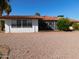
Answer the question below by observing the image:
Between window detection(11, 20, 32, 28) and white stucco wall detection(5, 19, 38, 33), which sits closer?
white stucco wall detection(5, 19, 38, 33)

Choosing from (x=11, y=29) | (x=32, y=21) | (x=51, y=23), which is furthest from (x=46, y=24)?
(x=11, y=29)

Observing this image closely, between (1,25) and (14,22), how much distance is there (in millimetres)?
4260

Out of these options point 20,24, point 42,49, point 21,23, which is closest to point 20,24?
point 20,24

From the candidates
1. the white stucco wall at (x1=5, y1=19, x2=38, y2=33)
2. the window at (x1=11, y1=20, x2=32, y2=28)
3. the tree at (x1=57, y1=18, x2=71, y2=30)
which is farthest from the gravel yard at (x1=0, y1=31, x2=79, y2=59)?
the tree at (x1=57, y1=18, x2=71, y2=30)

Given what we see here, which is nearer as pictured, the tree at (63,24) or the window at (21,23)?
the window at (21,23)

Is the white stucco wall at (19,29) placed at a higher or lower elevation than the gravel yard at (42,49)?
higher

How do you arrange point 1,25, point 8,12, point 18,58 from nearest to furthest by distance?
point 18,58 → point 1,25 → point 8,12

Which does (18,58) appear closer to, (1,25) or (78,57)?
(78,57)

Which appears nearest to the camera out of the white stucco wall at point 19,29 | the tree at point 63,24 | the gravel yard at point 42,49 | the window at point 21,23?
the gravel yard at point 42,49

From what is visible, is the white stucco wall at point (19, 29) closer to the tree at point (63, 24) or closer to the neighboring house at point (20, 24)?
the neighboring house at point (20, 24)

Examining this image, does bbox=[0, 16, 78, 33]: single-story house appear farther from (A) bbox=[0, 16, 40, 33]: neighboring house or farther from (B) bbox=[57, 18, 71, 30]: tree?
(B) bbox=[57, 18, 71, 30]: tree

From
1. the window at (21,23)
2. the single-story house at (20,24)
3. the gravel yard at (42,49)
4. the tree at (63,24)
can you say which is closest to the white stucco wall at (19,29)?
the single-story house at (20,24)

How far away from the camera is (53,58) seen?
916 cm

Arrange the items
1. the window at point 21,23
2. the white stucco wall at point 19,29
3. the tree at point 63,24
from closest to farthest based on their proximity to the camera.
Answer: the white stucco wall at point 19,29
the window at point 21,23
the tree at point 63,24
